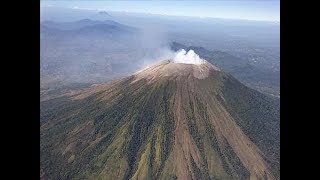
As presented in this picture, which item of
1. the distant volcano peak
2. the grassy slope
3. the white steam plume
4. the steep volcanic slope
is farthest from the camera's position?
the white steam plume

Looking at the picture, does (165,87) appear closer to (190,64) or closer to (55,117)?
(190,64)

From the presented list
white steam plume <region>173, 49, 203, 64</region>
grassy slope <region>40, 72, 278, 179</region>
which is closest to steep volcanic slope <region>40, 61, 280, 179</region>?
grassy slope <region>40, 72, 278, 179</region>

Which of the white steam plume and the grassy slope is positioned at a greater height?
the white steam plume

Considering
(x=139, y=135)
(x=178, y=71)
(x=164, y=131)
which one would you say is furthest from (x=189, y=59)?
(x=139, y=135)

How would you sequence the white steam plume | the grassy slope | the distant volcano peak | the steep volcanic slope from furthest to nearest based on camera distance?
the white steam plume
the distant volcano peak
the steep volcanic slope
the grassy slope

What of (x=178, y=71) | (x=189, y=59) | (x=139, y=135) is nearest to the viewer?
(x=139, y=135)

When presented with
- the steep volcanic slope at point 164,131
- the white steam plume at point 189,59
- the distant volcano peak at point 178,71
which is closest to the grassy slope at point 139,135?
the steep volcanic slope at point 164,131

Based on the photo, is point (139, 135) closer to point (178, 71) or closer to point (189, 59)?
point (178, 71)

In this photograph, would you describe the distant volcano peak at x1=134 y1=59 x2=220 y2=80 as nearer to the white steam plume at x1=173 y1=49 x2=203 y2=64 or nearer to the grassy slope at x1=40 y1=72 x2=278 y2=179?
the grassy slope at x1=40 y1=72 x2=278 y2=179
